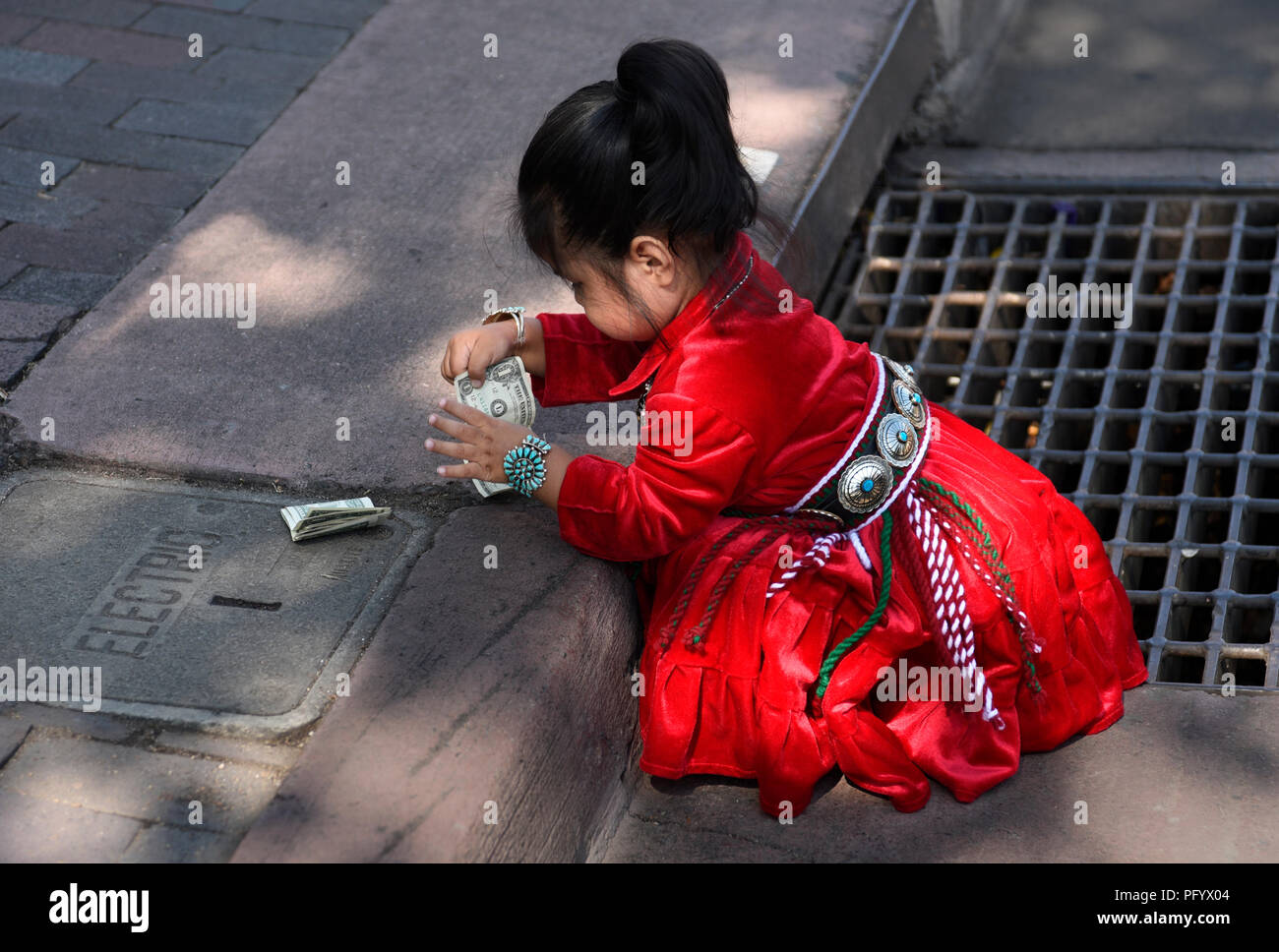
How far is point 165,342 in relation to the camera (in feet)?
8.52

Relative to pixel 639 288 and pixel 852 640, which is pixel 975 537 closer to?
pixel 852 640

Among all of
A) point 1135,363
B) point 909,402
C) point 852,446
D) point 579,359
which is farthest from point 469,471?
point 1135,363

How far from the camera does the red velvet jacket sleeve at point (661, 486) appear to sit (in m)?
1.89

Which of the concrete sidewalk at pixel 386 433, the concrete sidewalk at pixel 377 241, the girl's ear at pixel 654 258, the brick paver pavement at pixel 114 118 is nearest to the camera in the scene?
the concrete sidewalk at pixel 386 433

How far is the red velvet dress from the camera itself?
1.93 metres

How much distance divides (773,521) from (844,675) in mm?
261

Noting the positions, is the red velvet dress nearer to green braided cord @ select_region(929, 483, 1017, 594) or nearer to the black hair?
green braided cord @ select_region(929, 483, 1017, 594)

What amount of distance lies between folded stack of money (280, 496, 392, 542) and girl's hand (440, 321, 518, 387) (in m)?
0.26

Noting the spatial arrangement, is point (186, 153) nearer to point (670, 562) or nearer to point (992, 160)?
point (670, 562)

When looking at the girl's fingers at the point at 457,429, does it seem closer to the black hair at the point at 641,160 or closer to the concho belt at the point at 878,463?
the black hair at the point at 641,160

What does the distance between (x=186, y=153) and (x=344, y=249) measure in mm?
619

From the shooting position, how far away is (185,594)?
2041 mm

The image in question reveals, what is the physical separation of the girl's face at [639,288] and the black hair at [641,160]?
21 mm

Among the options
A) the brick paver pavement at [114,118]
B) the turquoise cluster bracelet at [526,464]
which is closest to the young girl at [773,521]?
the turquoise cluster bracelet at [526,464]
